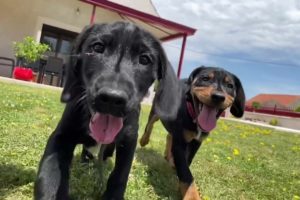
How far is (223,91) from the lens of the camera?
5227 mm

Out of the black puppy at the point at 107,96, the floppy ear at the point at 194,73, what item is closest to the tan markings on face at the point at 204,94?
the floppy ear at the point at 194,73

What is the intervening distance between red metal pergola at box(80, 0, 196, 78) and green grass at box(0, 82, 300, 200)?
10.8 metres

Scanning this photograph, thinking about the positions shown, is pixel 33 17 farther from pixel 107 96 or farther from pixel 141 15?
pixel 107 96

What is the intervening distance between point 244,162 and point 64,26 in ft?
48.1

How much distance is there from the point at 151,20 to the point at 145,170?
14.9m

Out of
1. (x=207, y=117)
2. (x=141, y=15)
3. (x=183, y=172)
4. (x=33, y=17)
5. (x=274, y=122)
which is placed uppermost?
(x=141, y=15)

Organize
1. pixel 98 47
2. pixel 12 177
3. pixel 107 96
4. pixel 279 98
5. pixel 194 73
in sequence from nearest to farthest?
pixel 107 96
pixel 98 47
pixel 12 177
pixel 194 73
pixel 279 98

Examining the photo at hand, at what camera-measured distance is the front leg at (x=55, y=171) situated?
9.33 ft

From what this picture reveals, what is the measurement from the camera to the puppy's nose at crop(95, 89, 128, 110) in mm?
2576

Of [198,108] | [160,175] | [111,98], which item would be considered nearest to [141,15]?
[198,108]

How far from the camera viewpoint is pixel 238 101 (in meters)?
5.89

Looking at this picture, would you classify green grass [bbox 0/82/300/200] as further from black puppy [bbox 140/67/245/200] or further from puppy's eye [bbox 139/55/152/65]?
puppy's eye [bbox 139/55/152/65]

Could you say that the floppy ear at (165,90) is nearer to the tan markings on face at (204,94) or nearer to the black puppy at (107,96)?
the black puppy at (107,96)

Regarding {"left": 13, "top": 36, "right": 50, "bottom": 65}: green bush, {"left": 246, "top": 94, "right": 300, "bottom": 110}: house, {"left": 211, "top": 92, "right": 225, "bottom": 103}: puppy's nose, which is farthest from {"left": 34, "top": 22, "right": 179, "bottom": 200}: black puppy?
{"left": 246, "top": 94, "right": 300, "bottom": 110}: house
